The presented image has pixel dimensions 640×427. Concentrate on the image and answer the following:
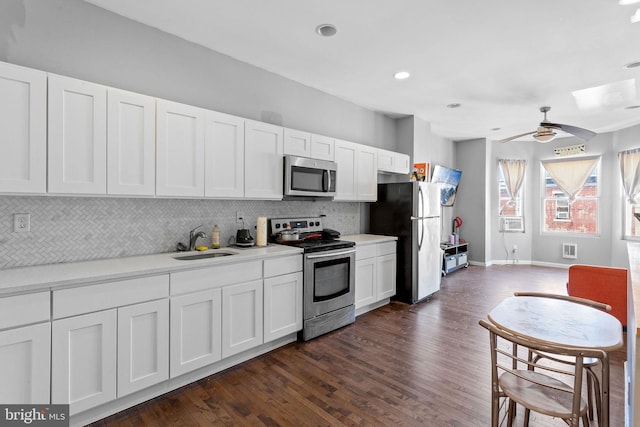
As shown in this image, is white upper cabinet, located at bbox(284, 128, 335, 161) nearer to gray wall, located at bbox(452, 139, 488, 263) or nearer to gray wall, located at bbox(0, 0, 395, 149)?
gray wall, located at bbox(0, 0, 395, 149)

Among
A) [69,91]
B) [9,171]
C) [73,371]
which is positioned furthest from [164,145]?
[73,371]

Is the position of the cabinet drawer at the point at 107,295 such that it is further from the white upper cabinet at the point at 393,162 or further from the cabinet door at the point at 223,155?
the white upper cabinet at the point at 393,162

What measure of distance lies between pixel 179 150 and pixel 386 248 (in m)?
2.89

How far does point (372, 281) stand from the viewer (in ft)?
13.6

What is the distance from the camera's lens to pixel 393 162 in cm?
494

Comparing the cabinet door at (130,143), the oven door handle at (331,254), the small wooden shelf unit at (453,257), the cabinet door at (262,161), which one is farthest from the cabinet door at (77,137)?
the small wooden shelf unit at (453,257)

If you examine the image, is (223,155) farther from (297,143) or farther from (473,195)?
(473,195)

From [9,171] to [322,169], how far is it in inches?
103

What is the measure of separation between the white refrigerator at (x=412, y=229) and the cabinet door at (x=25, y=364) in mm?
3892

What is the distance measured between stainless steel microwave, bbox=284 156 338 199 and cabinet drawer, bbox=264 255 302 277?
0.73 m

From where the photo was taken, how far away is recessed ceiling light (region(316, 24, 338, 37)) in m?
2.71

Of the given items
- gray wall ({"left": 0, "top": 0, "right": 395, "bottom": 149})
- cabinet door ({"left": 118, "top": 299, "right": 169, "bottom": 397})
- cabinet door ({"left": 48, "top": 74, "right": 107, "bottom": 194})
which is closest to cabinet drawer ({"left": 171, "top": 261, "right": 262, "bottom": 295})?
cabinet door ({"left": 118, "top": 299, "right": 169, "bottom": 397})

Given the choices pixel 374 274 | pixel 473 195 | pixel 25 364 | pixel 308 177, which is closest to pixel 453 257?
pixel 473 195

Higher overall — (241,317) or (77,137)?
(77,137)
